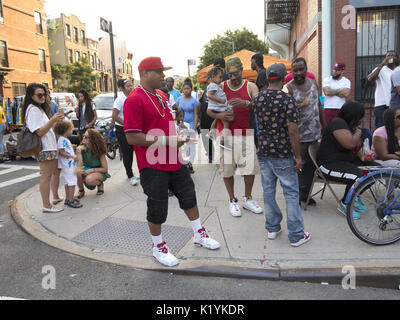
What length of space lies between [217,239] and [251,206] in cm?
96

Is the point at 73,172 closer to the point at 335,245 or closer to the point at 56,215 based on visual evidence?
the point at 56,215

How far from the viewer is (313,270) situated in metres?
3.15

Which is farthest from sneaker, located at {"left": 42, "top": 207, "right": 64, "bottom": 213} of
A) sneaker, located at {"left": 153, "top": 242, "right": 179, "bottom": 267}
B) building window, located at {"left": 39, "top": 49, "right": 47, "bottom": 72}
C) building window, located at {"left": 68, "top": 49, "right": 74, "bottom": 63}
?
building window, located at {"left": 68, "top": 49, "right": 74, "bottom": 63}

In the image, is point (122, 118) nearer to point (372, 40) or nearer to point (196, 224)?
point (196, 224)

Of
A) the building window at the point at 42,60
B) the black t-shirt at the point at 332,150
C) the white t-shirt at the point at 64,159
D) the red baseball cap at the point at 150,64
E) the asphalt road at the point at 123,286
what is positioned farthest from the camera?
the building window at the point at 42,60

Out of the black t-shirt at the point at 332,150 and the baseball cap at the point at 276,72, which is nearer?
the baseball cap at the point at 276,72

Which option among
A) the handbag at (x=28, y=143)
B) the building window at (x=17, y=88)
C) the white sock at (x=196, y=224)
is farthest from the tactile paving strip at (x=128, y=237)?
the building window at (x=17, y=88)

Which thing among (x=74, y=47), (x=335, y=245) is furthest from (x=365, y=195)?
(x=74, y=47)

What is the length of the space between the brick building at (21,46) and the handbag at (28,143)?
24.4m

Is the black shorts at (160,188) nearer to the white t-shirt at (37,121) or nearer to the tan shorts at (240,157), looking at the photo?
the tan shorts at (240,157)

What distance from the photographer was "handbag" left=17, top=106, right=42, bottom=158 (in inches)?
187

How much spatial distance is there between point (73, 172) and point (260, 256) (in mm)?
3288

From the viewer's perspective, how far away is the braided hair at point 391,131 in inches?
160

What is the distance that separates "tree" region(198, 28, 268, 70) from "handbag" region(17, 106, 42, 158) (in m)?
37.7
